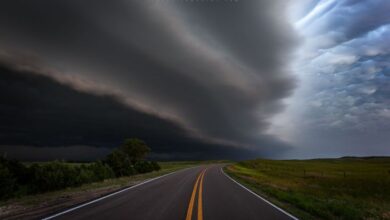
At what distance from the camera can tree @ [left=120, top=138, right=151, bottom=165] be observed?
103062 millimetres

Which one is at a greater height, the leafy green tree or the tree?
the tree

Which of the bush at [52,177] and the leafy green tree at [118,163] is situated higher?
the leafy green tree at [118,163]

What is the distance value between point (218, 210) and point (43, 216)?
566 centimetres

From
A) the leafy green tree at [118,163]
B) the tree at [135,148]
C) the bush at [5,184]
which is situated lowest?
the bush at [5,184]

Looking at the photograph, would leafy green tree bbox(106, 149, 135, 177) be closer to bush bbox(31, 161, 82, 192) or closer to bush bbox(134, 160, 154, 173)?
bush bbox(134, 160, 154, 173)

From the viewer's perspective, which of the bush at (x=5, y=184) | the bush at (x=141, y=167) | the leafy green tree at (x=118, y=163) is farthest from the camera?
the bush at (x=141, y=167)

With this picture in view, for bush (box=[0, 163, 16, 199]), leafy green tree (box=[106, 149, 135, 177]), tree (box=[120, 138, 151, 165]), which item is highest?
tree (box=[120, 138, 151, 165])

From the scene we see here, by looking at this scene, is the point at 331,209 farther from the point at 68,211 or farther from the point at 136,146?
the point at 136,146

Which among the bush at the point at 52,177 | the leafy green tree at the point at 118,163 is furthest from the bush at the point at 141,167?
the bush at the point at 52,177

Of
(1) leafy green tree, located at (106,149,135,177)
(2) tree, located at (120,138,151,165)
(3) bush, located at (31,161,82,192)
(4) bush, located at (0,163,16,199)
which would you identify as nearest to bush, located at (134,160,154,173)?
(1) leafy green tree, located at (106,149,135,177)

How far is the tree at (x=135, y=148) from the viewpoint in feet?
338

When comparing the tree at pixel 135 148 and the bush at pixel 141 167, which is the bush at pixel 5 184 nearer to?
the bush at pixel 141 167

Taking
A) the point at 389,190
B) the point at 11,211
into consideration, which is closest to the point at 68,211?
the point at 11,211

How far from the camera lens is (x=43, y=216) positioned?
8.58 meters
